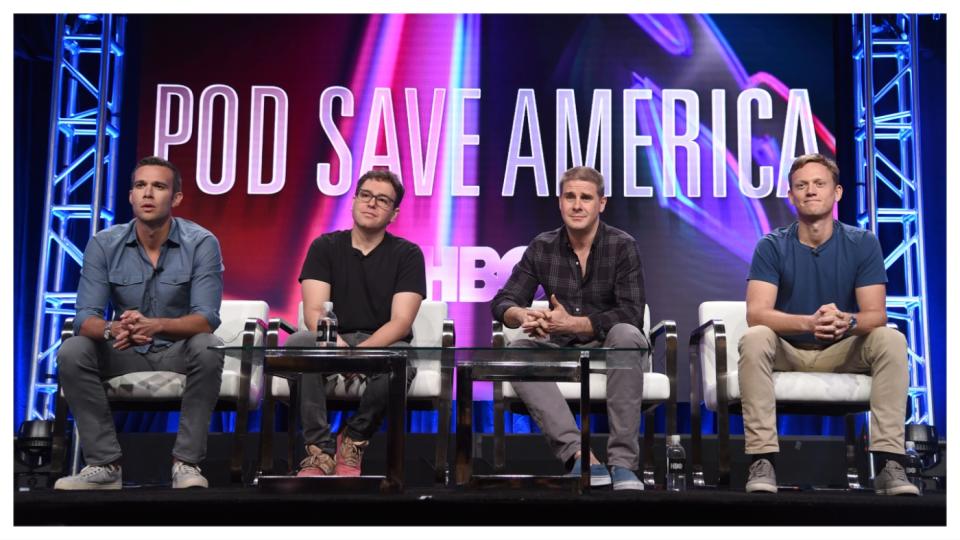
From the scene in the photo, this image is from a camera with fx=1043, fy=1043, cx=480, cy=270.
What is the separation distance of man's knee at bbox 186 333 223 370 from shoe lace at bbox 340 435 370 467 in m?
0.55

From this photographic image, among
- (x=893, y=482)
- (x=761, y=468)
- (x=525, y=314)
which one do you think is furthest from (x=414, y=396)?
(x=893, y=482)

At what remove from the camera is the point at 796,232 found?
4.12m

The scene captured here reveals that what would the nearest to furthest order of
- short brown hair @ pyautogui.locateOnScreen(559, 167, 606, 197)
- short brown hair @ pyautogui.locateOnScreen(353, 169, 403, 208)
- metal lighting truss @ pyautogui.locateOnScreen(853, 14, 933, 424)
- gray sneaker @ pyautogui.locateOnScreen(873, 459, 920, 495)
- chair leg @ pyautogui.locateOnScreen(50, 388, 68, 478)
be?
gray sneaker @ pyautogui.locateOnScreen(873, 459, 920, 495) < chair leg @ pyautogui.locateOnScreen(50, 388, 68, 478) < short brown hair @ pyautogui.locateOnScreen(559, 167, 606, 197) < short brown hair @ pyautogui.locateOnScreen(353, 169, 403, 208) < metal lighting truss @ pyautogui.locateOnScreen(853, 14, 933, 424)

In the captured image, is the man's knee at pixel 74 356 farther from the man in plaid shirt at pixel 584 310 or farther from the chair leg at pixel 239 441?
the man in plaid shirt at pixel 584 310

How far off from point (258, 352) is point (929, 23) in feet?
13.3

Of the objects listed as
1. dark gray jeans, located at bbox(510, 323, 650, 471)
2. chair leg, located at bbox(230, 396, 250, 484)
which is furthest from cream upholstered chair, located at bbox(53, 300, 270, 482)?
dark gray jeans, located at bbox(510, 323, 650, 471)

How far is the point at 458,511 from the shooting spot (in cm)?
290

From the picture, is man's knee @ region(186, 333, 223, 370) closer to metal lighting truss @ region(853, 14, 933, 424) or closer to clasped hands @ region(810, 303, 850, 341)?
clasped hands @ region(810, 303, 850, 341)

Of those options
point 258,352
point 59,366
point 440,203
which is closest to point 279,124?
point 440,203

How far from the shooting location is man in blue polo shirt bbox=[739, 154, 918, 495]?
11.9 ft

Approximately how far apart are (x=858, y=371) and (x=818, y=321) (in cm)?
30

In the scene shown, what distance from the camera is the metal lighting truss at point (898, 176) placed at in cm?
507

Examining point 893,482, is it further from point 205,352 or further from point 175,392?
point 175,392
